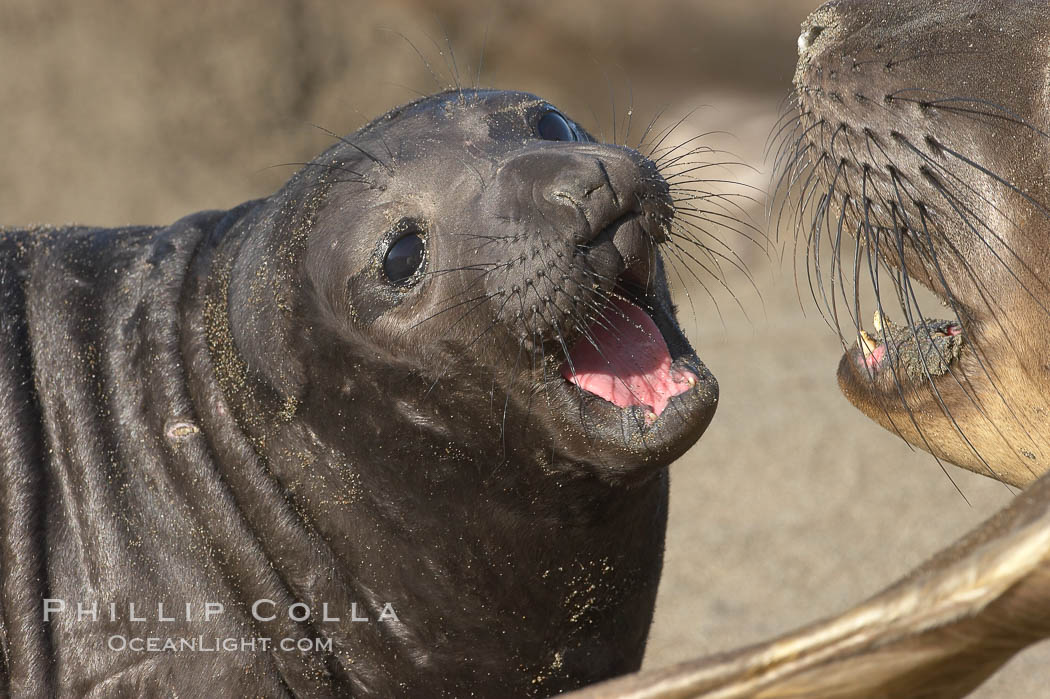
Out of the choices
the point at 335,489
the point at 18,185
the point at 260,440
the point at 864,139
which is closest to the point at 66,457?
the point at 260,440

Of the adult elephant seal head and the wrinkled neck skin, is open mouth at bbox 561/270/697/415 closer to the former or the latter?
the wrinkled neck skin

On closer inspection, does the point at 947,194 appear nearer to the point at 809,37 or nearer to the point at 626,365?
the point at 809,37

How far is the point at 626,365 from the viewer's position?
262 cm

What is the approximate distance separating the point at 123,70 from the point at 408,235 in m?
9.58

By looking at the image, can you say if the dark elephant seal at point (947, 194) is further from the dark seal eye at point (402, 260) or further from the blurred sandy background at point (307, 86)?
the blurred sandy background at point (307, 86)

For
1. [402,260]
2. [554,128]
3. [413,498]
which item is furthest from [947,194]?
[413,498]

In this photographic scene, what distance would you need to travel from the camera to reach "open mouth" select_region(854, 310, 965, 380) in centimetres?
294

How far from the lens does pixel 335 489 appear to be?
271 cm

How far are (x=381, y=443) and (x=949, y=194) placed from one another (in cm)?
138

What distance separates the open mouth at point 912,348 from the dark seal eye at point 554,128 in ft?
2.90

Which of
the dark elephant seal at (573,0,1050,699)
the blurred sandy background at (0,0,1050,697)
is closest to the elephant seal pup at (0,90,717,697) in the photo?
the dark elephant seal at (573,0,1050,699)

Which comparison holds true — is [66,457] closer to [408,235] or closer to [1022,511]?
[408,235]

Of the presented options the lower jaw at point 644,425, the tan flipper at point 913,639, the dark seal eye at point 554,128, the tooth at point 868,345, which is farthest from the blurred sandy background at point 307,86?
the tan flipper at point 913,639

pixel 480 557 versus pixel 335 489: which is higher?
pixel 335 489
